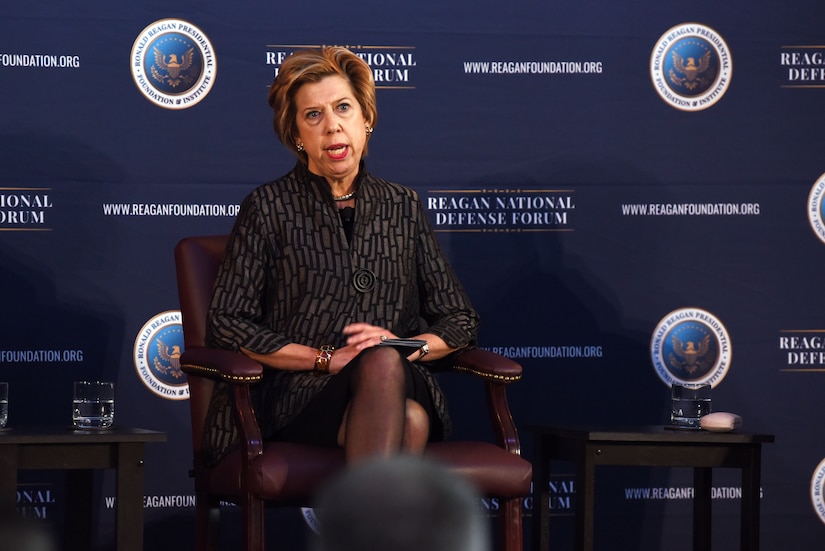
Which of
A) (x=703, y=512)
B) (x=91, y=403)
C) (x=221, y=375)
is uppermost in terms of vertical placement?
(x=221, y=375)

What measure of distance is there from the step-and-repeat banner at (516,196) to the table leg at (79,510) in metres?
0.41

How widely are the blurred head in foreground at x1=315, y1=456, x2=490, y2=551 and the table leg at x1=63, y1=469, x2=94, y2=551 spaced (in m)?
2.83

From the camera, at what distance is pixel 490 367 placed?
2932 millimetres

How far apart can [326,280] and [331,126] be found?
44 cm

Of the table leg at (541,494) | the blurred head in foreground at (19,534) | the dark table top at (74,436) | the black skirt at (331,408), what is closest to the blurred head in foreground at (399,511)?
the blurred head in foreground at (19,534)

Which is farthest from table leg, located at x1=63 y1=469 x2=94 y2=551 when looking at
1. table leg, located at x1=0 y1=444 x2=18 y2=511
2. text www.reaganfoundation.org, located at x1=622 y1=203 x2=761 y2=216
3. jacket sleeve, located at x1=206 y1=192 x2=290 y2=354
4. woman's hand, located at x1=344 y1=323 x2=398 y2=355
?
text www.reaganfoundation.org, located at x1=622 y1=203 x2=761 y2=216

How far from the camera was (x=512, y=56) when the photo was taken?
410 centimetres

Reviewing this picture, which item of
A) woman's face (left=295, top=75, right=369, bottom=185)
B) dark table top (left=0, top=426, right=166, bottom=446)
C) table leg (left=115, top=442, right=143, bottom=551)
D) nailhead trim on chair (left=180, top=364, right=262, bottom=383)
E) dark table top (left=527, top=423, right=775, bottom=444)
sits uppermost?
woman's face (left=295, top=75, right=369, bottom=185)

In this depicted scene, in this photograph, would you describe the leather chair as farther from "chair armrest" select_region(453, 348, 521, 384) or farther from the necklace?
the necklace

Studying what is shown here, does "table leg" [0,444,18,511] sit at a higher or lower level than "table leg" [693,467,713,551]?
higher

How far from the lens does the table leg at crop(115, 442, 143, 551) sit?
2.87 m

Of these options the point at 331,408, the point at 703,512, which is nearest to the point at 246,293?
the point at 331,408

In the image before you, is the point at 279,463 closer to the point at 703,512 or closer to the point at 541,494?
the point at 541,494

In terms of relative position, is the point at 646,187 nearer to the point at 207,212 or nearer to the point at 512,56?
the point at 512,56
